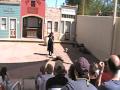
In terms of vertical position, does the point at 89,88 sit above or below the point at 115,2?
below

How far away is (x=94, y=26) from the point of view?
29.8m

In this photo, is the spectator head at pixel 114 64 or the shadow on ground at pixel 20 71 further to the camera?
the shadow on ground at pixel 20 71

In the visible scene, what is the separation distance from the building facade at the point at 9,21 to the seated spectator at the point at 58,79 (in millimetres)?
34548

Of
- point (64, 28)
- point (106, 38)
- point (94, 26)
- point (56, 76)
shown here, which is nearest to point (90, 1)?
point (64, 28)

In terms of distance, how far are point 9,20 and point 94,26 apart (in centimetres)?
1338

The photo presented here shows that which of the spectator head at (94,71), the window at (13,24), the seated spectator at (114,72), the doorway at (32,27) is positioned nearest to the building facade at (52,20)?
the doorway at (32,27)

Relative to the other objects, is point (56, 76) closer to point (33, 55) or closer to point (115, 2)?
point (115, 2)

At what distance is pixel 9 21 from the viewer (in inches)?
1607

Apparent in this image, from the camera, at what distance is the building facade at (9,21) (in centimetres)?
4050

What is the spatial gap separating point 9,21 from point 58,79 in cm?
3519

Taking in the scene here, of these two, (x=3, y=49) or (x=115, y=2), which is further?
(x=3, y=49)

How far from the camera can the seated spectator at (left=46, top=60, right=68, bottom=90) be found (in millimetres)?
5930

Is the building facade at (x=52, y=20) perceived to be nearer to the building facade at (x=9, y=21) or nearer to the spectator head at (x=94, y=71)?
the building facade at (x=9, y=21)

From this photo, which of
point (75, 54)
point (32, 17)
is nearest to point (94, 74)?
point (75, 54)
